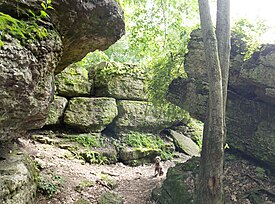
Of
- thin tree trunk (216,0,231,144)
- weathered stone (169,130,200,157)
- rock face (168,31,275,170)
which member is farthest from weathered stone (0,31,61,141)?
weathered stone (169,130,200,157)

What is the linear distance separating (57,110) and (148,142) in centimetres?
491

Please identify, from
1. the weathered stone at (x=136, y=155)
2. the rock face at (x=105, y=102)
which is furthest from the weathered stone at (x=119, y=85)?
the weathered stone at (x=136, y=155)

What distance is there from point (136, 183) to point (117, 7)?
5905mm

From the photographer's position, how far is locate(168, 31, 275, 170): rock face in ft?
21.0

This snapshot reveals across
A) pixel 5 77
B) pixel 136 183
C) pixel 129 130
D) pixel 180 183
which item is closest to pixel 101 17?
pixel 5 77

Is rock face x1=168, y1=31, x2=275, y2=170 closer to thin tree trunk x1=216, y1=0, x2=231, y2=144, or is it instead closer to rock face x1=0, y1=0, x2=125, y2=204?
thin tree trunk x1=216, y1=0, x2=231, y2=144

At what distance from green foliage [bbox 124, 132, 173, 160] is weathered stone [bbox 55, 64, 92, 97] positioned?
3.23 metres

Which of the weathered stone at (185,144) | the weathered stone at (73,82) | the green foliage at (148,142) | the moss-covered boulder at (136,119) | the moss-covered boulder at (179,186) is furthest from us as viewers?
the weathered stone at (185,144)

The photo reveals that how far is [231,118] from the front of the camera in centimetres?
734

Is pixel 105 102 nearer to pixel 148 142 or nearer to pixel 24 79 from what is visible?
pixel 148 142

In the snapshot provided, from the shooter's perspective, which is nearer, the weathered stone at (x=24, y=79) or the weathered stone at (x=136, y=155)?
Answer: the weathered stone at (x=24, y=79)

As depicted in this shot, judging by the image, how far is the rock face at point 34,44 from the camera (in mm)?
3143

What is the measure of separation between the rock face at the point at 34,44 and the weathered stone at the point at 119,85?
711cm

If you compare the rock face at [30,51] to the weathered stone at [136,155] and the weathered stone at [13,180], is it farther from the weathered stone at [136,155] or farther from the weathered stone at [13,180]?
the weathered stone at [136,155]
